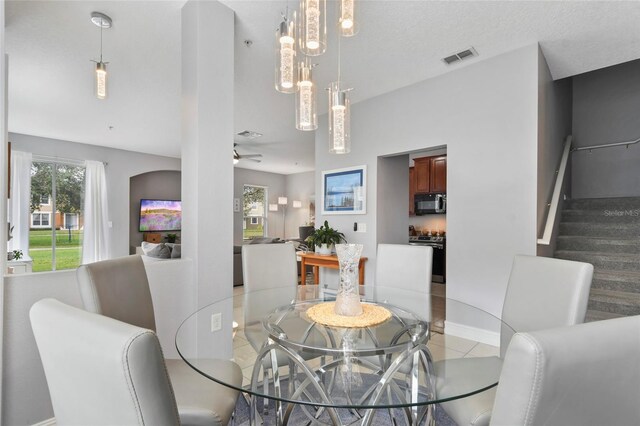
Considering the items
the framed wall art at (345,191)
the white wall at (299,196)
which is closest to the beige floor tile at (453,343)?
the framed wall art at (345,191)

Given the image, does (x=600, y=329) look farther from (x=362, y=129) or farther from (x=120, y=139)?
(x=120, y=139)

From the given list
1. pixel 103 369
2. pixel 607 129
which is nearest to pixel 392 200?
pixel 607 129

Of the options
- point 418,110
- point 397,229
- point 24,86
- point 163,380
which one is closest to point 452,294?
point 397,229

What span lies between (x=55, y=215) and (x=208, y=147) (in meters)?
6.11

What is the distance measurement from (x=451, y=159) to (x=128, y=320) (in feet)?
10.4

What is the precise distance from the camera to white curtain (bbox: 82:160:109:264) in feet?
21.4

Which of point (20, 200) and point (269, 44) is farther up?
point (269, 44)

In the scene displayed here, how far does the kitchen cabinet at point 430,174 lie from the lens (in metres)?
6.18

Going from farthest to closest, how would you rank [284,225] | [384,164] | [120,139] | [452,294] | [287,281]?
1. [284,225]
2. [120,139]
3. [384,164]
4. [452,294]
5. [287,281]

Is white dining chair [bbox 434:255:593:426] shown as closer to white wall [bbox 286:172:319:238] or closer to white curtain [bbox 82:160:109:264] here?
white curtain [bbox 82:160:109:264]

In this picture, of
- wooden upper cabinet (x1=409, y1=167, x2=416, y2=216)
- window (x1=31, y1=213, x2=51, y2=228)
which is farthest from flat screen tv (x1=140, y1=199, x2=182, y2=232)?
wooden upper cabinet (x1=409, y1=167, x2=416, y2=216)

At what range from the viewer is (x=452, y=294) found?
328 cm

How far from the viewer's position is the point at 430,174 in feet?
20.9

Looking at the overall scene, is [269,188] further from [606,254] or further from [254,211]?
[606,254]
